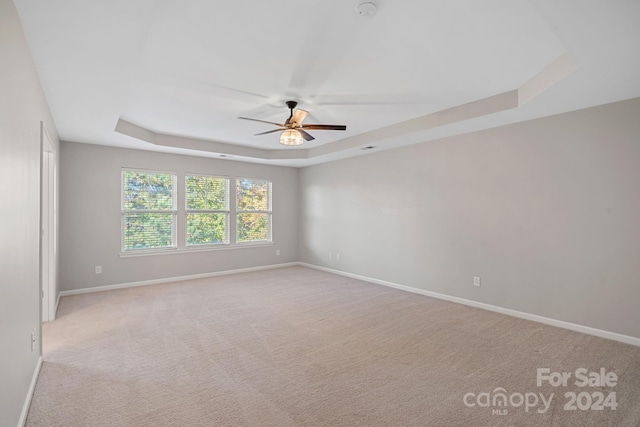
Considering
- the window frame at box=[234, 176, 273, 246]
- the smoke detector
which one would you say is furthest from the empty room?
the window frame at box=[234, 176, 273, 246]

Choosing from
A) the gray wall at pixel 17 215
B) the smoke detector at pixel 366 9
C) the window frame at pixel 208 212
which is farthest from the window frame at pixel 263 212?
the smoke detector at pixel 366 9

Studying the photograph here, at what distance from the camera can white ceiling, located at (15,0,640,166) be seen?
6.31 ft

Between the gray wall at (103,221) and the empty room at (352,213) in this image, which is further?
the gray wall at (103,221)

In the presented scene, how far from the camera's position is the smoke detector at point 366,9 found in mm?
1901

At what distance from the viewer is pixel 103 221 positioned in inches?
201

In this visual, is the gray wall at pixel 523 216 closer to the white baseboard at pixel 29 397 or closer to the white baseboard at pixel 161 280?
the white baseboard at pixel 161 280

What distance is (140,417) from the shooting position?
1.99m

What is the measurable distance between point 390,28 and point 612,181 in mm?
2870

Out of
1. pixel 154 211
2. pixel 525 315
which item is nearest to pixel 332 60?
pixel 525 315

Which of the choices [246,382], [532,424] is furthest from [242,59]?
[532,424]

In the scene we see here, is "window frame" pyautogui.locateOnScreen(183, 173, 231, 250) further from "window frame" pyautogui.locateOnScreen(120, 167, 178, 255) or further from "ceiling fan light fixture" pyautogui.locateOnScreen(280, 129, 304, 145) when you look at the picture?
"ceiling fan light fixture" pyautogui.locateOnScreen(280, 129, 304, 145)

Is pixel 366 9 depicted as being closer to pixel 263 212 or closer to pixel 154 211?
pixel 154 211

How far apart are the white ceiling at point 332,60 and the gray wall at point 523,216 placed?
0.37 metres

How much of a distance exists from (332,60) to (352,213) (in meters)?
3.85
